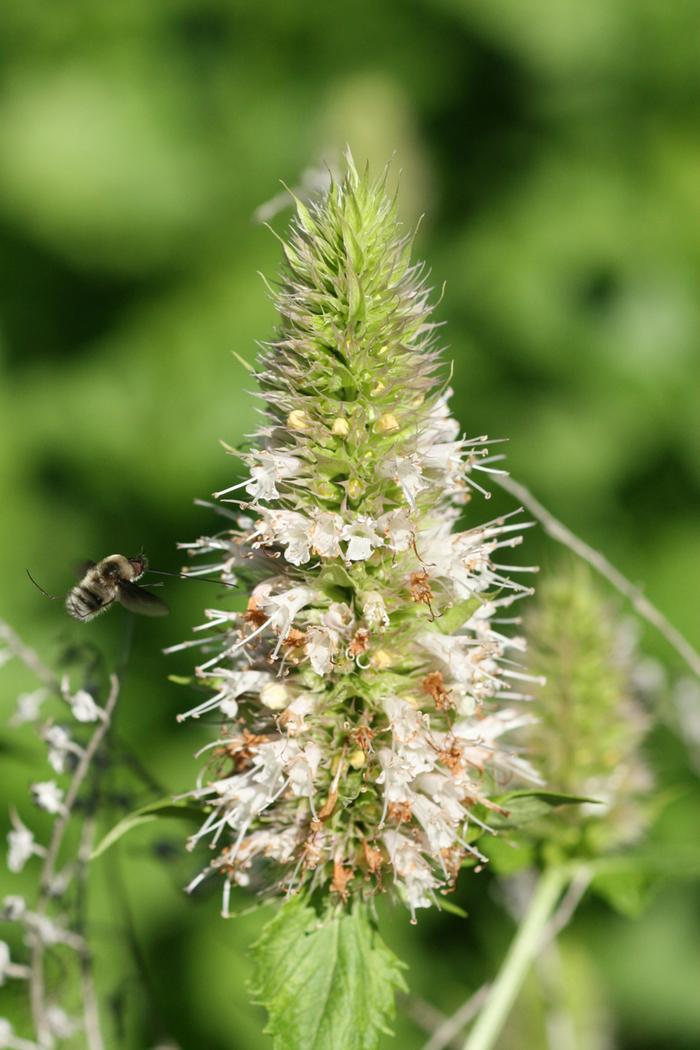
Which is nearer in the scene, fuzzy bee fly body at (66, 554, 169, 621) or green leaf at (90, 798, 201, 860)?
green leaf at (90, 798, 201, 860)

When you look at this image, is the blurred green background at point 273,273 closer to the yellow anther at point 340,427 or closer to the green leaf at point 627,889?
the green leaf at point 627,889

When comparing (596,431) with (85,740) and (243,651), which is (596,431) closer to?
(85,740)

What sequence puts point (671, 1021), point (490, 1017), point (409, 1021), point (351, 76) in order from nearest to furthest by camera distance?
point (490, 1017)
point (409, 1021)
point (671, 1021)
point (351, 76)

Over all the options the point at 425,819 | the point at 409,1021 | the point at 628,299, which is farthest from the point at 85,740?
the point at 628,299

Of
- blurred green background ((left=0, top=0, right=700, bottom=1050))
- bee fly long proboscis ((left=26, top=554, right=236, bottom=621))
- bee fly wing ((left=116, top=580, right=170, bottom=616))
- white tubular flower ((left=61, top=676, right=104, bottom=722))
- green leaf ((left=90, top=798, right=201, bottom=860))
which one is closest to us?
green leaf ((left=90, top=798, right=201, bottom=860))

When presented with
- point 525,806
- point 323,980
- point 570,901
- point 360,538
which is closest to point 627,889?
point 570,901

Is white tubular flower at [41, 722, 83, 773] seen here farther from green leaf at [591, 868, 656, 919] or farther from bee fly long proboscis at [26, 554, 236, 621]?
green leaf at [591, 868, 656, 919]

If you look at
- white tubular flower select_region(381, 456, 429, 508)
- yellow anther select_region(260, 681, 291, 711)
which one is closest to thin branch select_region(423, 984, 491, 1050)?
yellow anther select_region(260, 681, 291, 711)
